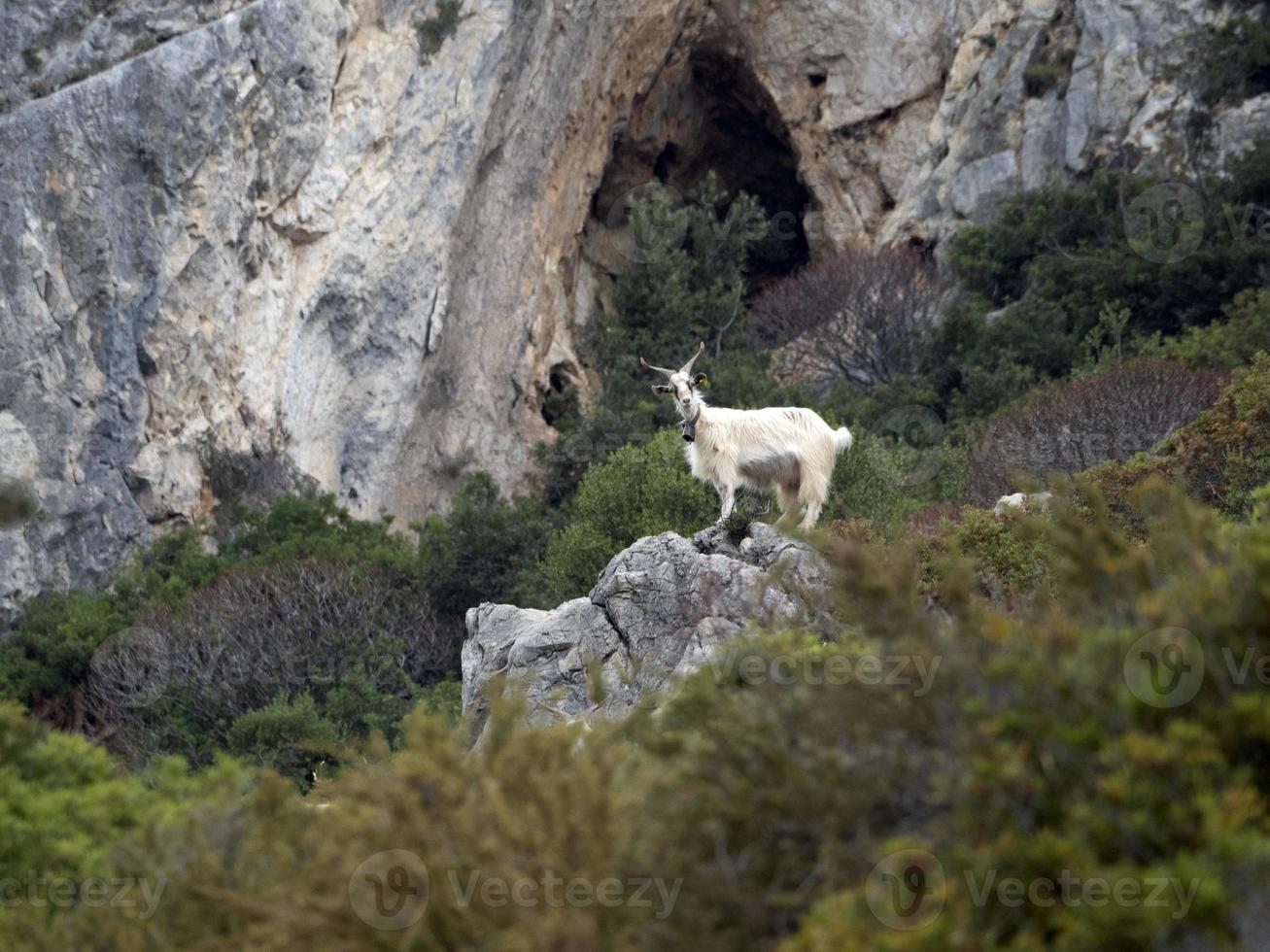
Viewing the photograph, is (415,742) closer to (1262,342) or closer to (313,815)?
(313,815)

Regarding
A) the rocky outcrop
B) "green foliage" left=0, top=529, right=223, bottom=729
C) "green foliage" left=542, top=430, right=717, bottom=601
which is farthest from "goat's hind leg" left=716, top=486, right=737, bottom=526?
"green foliage" left=0, top=529, right=223, bottom=729

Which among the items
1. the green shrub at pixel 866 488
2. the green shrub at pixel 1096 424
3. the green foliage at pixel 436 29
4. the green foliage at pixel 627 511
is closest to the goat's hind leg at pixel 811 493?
the green shrub at pixel 866 488

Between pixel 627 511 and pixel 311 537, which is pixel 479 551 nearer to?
pixel 311 537

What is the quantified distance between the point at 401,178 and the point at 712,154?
512 inches

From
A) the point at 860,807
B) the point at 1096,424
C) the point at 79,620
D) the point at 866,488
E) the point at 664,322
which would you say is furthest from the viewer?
the point at 664,322

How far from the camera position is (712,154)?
44625 mm

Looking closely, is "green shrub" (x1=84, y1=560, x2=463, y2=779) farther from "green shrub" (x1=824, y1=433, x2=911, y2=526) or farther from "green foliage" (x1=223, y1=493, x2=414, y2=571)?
"green shrub" (x1=824, y1=433, x2=911, y2=526)

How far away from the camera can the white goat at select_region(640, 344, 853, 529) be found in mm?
15438

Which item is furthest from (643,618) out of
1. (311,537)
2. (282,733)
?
(311,537)

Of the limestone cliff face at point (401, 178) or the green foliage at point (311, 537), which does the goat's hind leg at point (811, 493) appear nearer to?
the green foliage at point (311, 537)

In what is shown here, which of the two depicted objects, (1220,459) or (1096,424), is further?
(1096,424)

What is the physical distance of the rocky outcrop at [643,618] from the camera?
Answer: 13102mm

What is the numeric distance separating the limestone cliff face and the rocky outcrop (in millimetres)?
16707

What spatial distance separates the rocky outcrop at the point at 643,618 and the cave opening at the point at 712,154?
27969 mm
